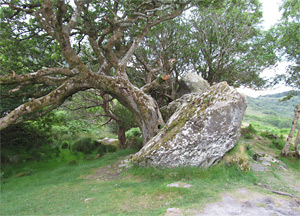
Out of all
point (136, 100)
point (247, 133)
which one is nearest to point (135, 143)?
point (136, 100)

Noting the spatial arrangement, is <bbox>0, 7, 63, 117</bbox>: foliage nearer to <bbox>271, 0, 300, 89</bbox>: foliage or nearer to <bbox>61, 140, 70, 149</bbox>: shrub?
<bbox>61, 140, 70, 149</bbox>: shrub

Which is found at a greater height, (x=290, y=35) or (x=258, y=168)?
(x=290, y=35)

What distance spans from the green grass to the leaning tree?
2.82 meters

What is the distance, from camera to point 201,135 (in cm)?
735

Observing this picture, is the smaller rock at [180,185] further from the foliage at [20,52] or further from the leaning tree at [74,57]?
the foliage at [20,52]

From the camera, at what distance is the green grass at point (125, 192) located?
16.0 ft

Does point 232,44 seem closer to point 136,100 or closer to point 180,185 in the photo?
point 136,100

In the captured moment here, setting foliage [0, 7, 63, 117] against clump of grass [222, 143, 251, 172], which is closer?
clump of grass [222, 143, 251, 172]

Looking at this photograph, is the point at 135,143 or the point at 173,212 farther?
the point at 135,143

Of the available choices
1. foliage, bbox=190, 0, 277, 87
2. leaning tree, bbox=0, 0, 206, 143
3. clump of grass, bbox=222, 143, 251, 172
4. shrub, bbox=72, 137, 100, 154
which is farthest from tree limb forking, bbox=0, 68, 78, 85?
shrub, bbox=72, 137, 100, 154

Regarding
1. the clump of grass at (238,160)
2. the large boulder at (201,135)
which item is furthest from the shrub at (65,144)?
the clump of grass at (238,160)

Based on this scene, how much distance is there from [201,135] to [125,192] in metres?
3.40

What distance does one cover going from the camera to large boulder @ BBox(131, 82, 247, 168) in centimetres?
728

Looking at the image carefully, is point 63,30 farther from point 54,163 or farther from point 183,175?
point 54,163
